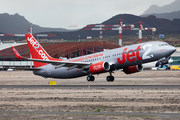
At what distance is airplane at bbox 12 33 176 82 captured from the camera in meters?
38.7

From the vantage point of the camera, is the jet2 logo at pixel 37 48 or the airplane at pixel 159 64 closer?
the jet2 logo at pixel 37 48

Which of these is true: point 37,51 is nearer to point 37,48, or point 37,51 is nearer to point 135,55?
point 37,48

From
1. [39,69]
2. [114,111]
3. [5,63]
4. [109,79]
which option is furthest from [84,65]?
[5,63]

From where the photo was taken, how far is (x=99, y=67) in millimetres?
39938

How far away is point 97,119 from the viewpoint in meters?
15.8

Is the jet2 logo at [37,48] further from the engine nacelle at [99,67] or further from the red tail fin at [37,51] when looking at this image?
the engine nacelle at [99,67]

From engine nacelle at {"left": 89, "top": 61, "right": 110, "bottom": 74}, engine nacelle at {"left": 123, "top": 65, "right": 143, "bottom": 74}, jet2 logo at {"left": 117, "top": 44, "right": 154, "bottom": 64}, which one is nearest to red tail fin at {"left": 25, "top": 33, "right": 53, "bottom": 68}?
engine nacelle at {"left": 89, "top": 61, "right": 110, "bottom": 74}

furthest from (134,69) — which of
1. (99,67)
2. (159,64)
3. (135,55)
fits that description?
(159,64)

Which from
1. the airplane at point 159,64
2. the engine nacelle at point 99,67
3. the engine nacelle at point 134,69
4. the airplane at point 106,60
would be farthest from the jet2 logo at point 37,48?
the airplane at point 159,64

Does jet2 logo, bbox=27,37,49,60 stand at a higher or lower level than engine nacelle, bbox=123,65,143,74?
higher

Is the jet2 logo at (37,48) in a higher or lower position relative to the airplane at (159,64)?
higher

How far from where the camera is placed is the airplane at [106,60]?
38719 mm

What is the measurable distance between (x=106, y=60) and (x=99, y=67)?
259cm

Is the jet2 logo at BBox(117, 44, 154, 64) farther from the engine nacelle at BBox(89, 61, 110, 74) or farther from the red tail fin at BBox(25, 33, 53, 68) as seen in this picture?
the red tail fin at BBox(25, 33, 53, 68)
